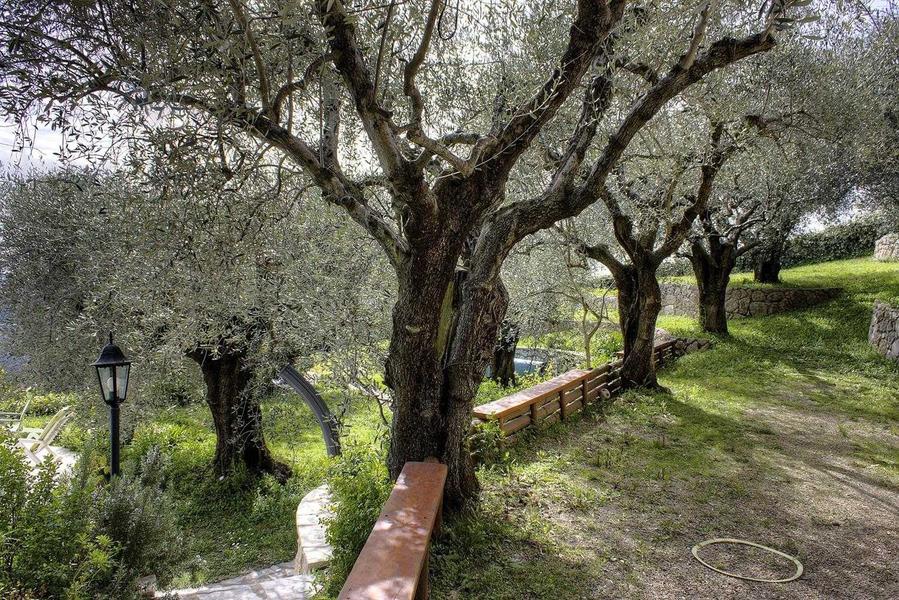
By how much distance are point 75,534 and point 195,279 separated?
1799mm

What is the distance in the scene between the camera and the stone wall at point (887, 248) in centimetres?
1739

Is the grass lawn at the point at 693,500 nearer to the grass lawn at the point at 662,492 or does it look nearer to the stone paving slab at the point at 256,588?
the grass lawn at the point at 662,492

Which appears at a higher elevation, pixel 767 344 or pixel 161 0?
pixel 161 0

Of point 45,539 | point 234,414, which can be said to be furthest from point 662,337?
point 45,539

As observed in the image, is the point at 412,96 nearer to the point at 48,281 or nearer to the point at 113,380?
the point at 113,380

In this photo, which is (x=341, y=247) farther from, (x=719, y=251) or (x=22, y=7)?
(x=719, y=251)

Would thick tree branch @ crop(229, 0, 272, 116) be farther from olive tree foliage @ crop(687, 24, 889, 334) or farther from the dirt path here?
olive tree foliage @ crop(687, 24, 889, 334)

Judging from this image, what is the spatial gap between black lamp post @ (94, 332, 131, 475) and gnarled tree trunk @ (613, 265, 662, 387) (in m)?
7.58

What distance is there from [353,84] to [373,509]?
2.89 meters

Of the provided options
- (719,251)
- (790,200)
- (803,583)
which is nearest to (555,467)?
(803,583)

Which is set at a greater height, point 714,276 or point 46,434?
point 714,276

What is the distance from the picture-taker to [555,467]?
585 centimetres

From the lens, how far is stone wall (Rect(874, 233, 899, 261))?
1739 cm

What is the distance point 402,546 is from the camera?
9.44 ft
